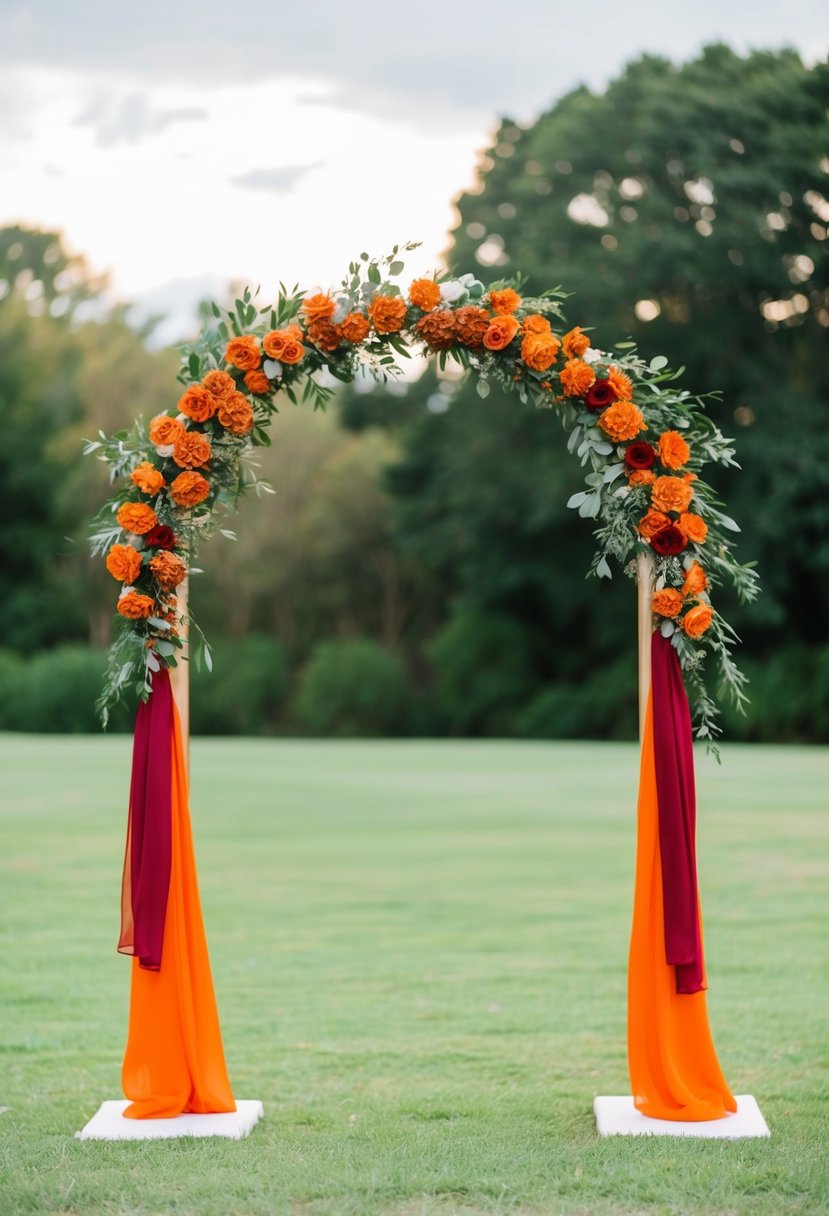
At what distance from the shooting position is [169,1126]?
18.2 ft

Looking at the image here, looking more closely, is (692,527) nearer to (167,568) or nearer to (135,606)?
(167,568)

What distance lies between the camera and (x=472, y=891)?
496 inches

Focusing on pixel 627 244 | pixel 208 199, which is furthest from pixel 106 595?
pixel 627 244

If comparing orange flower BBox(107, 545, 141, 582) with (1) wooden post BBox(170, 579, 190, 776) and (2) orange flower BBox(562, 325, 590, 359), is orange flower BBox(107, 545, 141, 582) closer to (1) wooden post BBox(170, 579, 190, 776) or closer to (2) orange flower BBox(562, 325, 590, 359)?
(1) wooden post BBox(170, 579, 190, 776)

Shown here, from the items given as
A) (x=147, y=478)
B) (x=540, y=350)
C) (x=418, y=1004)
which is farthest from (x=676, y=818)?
(x=418, y=1004)

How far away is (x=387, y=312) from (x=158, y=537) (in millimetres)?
1358

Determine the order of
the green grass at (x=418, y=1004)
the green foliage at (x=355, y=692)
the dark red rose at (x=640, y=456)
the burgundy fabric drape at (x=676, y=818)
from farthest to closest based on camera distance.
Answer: the green foliage at (x=355, y=692) < the dark red rose at (x=640, y=456) < the burgundy fabric drape at (x=676, y=818) < the green grass at (x=418, y=1004)

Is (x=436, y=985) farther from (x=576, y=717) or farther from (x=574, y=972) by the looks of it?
(x=576, y=717)

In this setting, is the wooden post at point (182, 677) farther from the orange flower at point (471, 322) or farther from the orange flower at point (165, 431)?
the orange flower at point (471, 322)

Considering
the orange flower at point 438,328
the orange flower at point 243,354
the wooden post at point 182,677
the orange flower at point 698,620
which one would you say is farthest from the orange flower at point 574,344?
the wooden post at point 182,677

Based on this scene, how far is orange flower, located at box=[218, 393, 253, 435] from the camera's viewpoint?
5.84 metres

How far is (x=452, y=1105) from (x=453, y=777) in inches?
685

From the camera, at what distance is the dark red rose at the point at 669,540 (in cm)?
572

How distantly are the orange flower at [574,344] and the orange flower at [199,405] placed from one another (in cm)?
150
